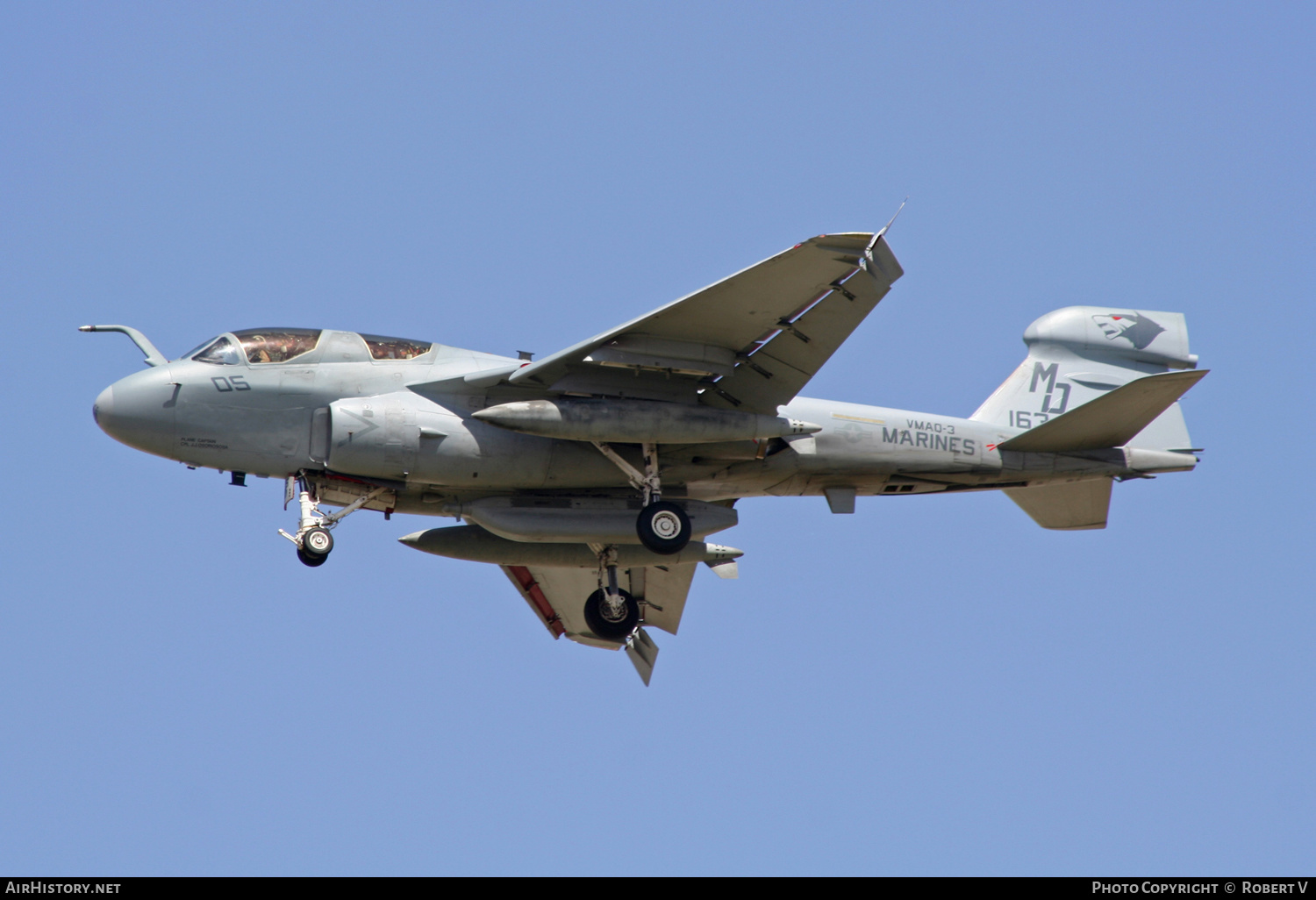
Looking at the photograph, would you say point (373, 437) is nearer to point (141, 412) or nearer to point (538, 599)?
point (141, 412)

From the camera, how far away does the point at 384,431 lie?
54.8 ft

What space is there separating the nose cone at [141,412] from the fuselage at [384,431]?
0.03 ft

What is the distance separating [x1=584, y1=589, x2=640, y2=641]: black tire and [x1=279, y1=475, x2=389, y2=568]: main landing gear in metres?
4.57

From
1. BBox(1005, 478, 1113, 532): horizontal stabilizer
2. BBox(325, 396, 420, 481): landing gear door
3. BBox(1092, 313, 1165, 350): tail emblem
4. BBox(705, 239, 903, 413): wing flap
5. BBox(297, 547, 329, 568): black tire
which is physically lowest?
BBox(297, 547, 329, 568): black tire

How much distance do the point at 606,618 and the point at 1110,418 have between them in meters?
7.42

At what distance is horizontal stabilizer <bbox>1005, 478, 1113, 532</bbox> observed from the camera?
20.5m

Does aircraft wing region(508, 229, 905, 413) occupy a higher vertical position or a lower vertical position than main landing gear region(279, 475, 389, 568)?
higher

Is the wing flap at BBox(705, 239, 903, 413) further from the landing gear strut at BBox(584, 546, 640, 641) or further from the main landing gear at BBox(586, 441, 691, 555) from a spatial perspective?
the landing gear strut at BBox(584, 546, 640, 641)

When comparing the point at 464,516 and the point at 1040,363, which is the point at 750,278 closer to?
the point at 464,516

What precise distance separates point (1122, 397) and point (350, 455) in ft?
31.5

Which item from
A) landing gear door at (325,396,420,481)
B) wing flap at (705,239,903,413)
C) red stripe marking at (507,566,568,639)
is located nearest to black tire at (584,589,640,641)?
red stripe marking at (507,566,568,639)

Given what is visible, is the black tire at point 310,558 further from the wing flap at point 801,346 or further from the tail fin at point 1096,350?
the tail fin at point 1096,350

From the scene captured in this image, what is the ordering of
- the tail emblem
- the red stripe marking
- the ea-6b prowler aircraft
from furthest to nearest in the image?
the red stripe marking
the tail emblem
the ea-6b prowler aircraft

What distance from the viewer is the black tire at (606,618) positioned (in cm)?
2069
